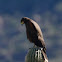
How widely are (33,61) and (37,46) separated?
1.83 m

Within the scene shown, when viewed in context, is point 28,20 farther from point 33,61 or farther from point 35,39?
point 33,61

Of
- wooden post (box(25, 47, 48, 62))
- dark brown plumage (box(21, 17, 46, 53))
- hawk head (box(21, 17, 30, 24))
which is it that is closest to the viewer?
wooden post (box(25, 47, 48, 62))

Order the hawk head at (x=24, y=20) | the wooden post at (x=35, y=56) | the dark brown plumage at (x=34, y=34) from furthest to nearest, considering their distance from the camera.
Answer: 1. the hawk head at (x=24, y=20)
2. the dark brown plumage at (x=34, y=34)
3. the wooden post at (x=35, y=56)

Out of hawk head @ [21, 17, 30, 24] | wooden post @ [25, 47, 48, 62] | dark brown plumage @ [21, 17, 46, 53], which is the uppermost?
hawk head @ [21, 17, 30, 24]

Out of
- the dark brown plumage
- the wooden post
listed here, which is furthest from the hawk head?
the wooden post

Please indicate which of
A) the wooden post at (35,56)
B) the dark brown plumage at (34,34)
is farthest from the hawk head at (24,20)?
the wooden post at (35,56)

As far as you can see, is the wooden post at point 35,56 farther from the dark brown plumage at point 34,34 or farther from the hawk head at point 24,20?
the hawk head at point 24,20

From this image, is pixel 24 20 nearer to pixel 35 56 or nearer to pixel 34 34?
pixel 34 34

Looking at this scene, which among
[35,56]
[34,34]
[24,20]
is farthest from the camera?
[24,20]

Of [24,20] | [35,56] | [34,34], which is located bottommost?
[35,56]

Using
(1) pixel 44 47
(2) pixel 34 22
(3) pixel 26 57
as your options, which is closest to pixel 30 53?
(3) pixel 26 57

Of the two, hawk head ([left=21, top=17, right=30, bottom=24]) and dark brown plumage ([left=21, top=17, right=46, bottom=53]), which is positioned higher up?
hawk head ([left=21, top=17, right=30, bottom=24])

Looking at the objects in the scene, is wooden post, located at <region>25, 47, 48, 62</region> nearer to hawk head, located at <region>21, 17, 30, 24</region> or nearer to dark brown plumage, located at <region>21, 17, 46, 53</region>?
dark brown plumage, located at <region>21, 17, 46, 53</region>

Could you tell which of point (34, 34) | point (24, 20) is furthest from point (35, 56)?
point (24, 20)
